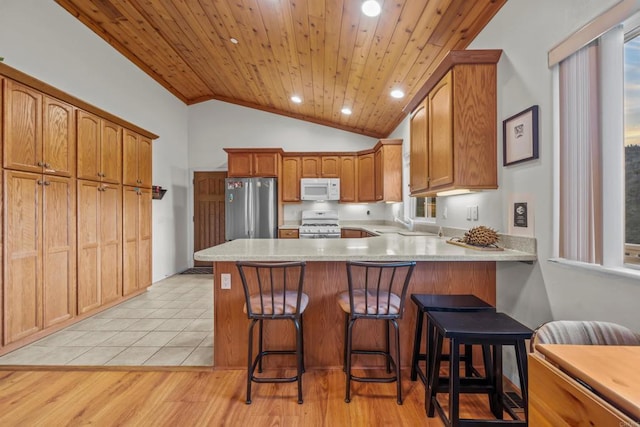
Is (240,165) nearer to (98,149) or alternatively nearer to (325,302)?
(98,149)

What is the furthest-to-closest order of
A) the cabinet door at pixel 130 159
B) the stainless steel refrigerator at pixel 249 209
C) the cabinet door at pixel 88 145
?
the stainless steel refrigerator at pixel 249 209
the cabinet door at pixel 130 159
the cabinet door at pixel 88 145

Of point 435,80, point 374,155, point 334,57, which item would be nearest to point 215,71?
point 334,57

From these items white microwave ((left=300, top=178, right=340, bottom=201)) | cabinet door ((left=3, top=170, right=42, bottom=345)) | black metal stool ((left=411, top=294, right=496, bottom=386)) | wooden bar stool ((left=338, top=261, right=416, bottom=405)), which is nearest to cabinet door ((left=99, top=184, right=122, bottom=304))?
cabinet door ((left=3, top=170, right=42, bottom=345))

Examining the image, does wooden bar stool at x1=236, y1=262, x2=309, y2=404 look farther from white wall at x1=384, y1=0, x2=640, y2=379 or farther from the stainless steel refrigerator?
the stainless steel refrigerator

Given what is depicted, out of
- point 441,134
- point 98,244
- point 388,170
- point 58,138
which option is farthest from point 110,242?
point 388,170

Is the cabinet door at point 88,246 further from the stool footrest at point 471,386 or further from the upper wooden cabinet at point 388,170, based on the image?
the upper wooden cabinet at point 388,170

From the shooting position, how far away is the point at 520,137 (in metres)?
1.79

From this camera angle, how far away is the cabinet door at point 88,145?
2.88 metres

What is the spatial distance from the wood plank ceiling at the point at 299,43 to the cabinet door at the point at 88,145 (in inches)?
50.2

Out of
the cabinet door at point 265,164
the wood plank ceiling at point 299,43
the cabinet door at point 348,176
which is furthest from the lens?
the cabinet door at point 348,176

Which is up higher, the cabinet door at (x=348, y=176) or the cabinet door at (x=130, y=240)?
the cabinet door at (x=348, y=176)

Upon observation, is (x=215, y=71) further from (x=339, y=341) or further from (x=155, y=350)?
(x=339, y=341)

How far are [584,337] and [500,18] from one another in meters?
2.07

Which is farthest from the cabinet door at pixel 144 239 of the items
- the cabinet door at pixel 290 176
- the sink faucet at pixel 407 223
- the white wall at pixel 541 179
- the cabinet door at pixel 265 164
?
the white wall at pixel 541 179
